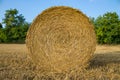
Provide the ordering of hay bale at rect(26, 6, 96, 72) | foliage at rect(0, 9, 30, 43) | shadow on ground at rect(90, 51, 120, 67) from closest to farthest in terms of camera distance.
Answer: hay bale at rect(26, 6, 96, 72), shadow on ground at rect(90, 51, 120, 67), foliage at rect(0, 9, 30, 43)

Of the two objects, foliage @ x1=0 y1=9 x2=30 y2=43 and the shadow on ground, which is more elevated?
foliage @ x1=0 y1=9 x2=30 y2=43

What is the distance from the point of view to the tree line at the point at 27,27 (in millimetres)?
19844

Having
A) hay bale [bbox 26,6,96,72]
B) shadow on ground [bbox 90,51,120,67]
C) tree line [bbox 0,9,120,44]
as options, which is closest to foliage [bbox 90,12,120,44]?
tree line [bbox 0,9,120,44]

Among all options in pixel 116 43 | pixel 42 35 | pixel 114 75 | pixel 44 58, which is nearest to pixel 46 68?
pixel 44 58

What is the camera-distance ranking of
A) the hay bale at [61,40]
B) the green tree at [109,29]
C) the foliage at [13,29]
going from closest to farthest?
the hay bale at [61,40] → the green tree at [109,29] → the foliage at [13,29]

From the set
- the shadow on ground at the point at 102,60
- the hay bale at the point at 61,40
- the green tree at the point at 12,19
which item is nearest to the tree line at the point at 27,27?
the green tree at the point at 12,19

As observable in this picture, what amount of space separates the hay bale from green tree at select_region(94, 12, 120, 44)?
1310cm

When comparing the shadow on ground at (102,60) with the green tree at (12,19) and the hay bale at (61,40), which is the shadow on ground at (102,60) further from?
the green tree at (12,19)

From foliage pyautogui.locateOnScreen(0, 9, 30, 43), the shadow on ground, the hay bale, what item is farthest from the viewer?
foliage pyautogui.locateOnScreen(0, 9, 30, 43)

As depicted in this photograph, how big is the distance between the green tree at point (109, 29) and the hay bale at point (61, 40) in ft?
43.0

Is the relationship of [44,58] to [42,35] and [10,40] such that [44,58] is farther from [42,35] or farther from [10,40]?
[10,40]

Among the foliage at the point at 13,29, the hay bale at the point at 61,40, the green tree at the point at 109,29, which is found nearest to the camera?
the hay bale at the point at 61,40

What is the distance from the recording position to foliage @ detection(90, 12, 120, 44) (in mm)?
19700

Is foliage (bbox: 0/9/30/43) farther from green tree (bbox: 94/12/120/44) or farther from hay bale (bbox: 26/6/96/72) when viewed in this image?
hay bale (bbox: 26/6/96/72)
